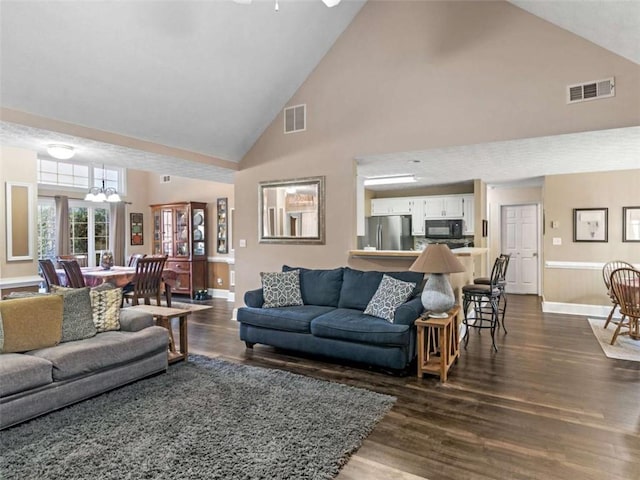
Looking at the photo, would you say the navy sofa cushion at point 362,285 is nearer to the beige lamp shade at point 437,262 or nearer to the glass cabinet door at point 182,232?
the beige lamp shade at point 437,262

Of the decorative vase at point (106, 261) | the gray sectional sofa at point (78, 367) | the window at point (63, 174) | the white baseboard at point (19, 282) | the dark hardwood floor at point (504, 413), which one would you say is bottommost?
the dark hardwood floor at point (504, 413)

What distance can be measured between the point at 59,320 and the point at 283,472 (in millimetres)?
2335

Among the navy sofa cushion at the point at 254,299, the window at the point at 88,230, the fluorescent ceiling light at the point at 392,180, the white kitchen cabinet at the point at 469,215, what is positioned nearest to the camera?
the navy sofa cushion at the point at 254,299

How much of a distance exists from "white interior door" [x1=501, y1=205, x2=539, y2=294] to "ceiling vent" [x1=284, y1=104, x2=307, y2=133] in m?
5.38

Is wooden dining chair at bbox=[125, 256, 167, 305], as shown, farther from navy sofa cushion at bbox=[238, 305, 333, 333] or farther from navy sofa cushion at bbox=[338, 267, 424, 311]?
navy sofa cushion at bbox=[338, 267, 424, 311]

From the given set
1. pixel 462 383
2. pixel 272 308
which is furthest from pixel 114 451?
pixel 462 383

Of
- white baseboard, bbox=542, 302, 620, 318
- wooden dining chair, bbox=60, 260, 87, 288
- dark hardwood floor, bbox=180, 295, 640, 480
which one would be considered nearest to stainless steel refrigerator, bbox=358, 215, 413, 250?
white baseboard, bbox=542, 302, 620, 318

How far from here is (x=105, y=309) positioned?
11.6ft

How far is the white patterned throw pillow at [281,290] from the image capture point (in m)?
4.48

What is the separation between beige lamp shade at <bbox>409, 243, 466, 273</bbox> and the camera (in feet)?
11.4

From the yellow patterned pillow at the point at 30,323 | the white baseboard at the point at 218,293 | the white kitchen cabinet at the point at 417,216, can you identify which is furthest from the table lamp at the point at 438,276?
the white baseboard at the point at 218,293

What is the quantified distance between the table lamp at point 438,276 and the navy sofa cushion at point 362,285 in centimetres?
54

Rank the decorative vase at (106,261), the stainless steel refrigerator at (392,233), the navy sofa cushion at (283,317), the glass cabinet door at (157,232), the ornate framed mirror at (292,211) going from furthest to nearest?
the glass cabinet door at (157,232), the stainless steel refrigerator at (392,233), the decorative vase at (106,261), the ornate framed mirror at (292,211), the navy sofa cushion at (283,317)

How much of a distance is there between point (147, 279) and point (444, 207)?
570 centimetres
